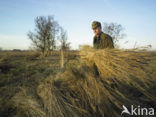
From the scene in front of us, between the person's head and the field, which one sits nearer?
the field

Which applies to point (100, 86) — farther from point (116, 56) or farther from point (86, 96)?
point (116, 56)

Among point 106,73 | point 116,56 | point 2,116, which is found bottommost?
point 2,116

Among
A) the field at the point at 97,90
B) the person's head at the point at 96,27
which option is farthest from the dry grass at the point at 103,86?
the person's head at the point at 96,27

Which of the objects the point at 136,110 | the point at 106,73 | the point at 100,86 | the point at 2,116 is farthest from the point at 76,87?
the point at 2,116

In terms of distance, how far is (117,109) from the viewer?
159cm

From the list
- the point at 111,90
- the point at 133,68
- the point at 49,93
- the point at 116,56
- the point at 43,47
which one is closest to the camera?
the point at 133,68

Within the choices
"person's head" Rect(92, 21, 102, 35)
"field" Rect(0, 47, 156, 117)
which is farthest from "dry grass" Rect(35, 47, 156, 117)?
"person's head" Rect(92, 21, 102, 35)

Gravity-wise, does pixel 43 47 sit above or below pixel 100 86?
above

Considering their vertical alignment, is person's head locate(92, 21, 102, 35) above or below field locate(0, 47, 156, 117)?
above

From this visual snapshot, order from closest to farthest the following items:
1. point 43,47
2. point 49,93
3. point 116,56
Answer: point 116,56
point 49,93
point 43,47

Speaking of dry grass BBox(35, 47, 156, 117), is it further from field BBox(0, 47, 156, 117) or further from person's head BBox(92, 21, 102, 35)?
person's head BBox(92, 21, 102, 35)

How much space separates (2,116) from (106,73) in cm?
193

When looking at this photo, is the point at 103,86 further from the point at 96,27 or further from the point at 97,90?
the point at 96,27

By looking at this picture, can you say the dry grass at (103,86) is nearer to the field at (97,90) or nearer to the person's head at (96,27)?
the field at (97,90)
